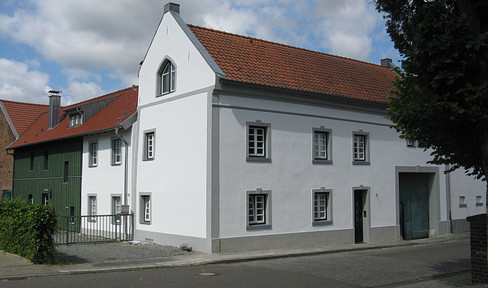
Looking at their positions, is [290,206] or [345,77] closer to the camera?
[290,206]

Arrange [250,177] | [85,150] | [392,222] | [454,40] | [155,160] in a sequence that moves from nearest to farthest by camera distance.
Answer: [454,40], [250,177], [155,160], [392,222], [85,150]

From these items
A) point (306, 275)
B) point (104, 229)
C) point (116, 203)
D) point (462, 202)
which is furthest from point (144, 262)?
point (462, 202)

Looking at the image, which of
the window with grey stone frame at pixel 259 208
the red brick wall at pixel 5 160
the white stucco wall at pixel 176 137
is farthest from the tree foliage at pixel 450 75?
the red brick wall at pixel 5 160

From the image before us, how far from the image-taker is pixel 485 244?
10.5m

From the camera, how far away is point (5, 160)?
114 ft

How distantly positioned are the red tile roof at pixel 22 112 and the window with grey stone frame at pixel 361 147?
2448 centimetres

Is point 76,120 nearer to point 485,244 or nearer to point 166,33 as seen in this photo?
point 166,33

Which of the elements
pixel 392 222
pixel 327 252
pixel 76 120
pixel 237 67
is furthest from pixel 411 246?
pixel 76 120

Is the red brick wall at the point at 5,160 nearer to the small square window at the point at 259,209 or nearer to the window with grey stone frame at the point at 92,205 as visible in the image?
the window with grey stone frame at the point at 92,205

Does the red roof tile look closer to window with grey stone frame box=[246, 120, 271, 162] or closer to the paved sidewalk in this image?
window with grey stone frame box=[246, 120, 271, 162]

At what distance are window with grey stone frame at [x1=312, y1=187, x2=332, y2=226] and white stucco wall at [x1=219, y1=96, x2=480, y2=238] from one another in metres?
0.22

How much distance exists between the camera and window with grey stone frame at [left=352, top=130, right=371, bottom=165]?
2061 centimetres

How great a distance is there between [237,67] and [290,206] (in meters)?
5.39

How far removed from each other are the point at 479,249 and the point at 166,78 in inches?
515
